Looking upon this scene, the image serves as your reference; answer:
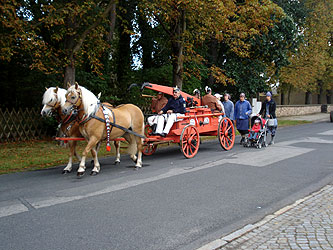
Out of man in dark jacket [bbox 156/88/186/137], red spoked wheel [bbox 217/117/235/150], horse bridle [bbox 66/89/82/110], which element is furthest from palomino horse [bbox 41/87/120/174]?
red spoked wheel [bbox 217/117/235/150]

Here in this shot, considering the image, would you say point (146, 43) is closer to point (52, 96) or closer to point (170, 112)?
point (170, 112)

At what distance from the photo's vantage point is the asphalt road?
13.0 ft

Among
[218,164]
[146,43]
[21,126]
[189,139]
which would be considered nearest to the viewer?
[218,164]

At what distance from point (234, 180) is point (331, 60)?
3661 cm

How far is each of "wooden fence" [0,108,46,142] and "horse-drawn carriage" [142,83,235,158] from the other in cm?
690

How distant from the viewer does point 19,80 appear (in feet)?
53.8

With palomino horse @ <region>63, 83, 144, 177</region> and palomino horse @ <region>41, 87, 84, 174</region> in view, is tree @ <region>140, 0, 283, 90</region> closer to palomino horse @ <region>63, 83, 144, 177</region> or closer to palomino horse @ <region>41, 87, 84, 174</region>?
palomino horse @ <region>63, 83, 144, 177</region>

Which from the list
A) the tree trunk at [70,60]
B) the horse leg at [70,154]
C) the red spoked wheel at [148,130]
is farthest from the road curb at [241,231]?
the tree trunk at [70,60]

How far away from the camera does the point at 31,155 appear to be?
10.4 meters

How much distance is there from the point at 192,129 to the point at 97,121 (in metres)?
3.37

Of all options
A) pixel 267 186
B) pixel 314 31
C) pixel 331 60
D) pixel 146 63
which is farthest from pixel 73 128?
pixel 331 60

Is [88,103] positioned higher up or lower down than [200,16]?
lower down

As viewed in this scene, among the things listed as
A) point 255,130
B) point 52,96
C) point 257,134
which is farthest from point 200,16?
point 52,96

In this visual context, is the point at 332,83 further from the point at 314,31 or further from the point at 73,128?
the point at 73,128
